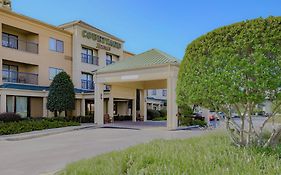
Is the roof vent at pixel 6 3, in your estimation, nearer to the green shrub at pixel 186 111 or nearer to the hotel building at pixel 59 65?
the hotel building at pixel 59 65

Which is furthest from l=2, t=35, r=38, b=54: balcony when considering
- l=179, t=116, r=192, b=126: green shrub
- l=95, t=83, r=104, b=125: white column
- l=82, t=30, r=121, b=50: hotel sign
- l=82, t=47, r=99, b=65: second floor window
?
l=179, t=116, r=192, b=126: green shrub

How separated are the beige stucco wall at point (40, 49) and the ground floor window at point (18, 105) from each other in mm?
2404

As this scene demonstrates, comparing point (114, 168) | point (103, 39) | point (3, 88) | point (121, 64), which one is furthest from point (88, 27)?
point (114, 168)

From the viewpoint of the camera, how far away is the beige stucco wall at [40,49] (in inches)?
989

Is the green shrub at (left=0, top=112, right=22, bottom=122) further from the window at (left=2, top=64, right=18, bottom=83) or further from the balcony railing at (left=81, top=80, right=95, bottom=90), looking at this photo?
the balcony railing at (left=81, top=80, right=95, bottom=90)

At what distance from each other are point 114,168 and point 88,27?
A: 28234mm

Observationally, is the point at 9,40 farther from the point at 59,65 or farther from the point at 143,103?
the point at 143,103

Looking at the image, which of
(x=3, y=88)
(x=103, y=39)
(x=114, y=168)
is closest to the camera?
(x=114, y=168)

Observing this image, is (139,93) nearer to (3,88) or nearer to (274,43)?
(3,88)

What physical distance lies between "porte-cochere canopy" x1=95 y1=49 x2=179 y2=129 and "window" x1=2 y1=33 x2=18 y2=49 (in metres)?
8.04

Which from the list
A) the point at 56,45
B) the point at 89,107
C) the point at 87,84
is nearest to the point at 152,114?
the point at 89,107

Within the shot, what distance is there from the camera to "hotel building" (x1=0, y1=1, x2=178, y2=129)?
24.7 meters

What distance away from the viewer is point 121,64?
85.2 feet

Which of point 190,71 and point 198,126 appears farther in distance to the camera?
point 198,126
